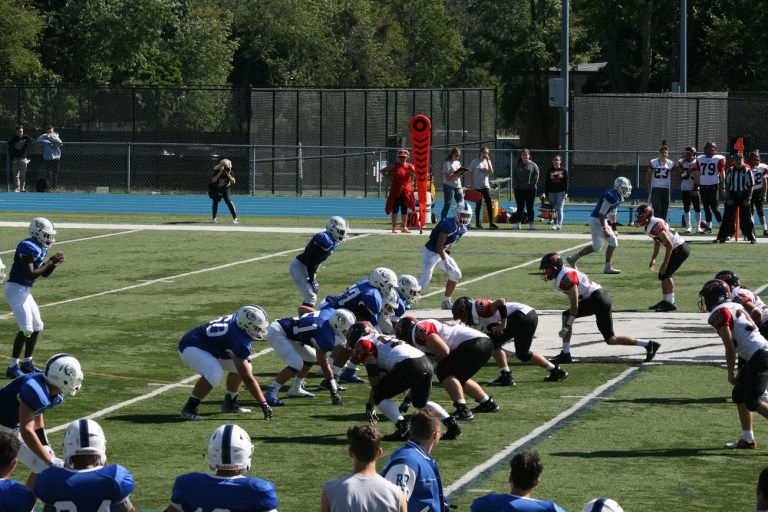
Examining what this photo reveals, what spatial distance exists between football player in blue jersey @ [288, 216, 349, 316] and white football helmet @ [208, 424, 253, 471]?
900 centimetres

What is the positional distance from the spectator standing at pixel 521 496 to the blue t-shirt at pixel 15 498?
224 cm

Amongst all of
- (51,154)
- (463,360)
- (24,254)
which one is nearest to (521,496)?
(463,360)

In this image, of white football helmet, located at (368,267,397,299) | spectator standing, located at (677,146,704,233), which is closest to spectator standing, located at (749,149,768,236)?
spectator standing, located at (677,146,704,233)

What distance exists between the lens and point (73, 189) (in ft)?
135

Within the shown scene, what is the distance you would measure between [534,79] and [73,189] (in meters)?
31.4

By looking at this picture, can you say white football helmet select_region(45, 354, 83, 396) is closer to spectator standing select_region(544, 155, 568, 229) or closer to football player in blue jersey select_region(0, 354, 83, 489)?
football player in blue jersey select_region(0, 354, 83, 489)

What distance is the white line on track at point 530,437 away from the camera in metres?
10.4

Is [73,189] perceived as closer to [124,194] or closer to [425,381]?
[124,194]

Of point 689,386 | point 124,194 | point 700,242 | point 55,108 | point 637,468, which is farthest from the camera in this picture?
point 55,108

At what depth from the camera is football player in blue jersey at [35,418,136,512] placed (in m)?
6.97

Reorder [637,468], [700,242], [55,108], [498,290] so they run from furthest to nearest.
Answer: [55,108]
[700,242]
[498,290]
[637,468]

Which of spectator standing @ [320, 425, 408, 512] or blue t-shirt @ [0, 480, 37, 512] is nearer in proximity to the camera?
blue t-shirt @ [0, 480, 37, 512]

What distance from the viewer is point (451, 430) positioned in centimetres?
1168

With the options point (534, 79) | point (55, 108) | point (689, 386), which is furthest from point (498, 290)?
point (534, 79)
